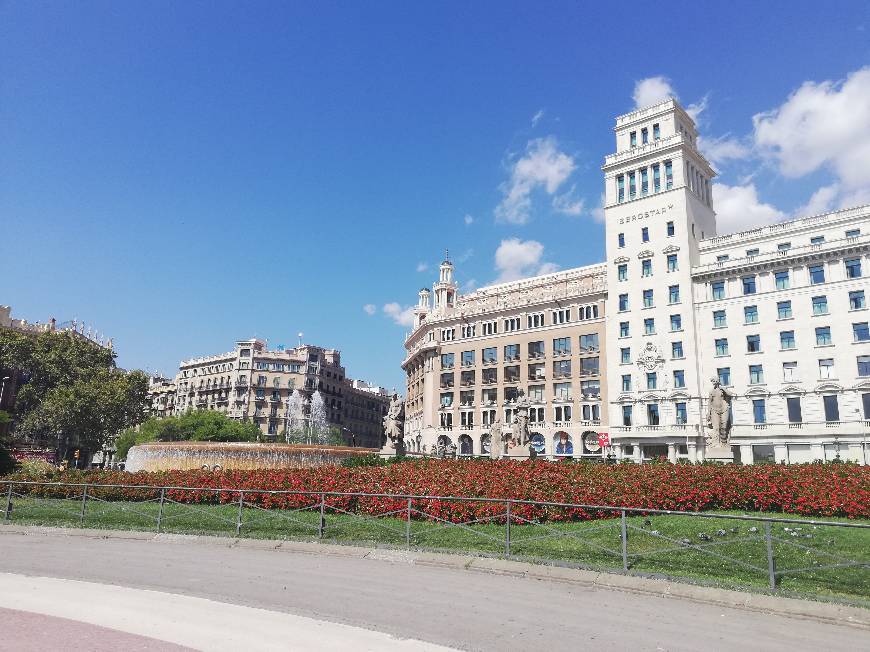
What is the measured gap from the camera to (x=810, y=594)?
859 centimetres

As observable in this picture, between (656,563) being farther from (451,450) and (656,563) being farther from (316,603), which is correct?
(451,450)

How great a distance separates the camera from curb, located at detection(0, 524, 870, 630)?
8203mm

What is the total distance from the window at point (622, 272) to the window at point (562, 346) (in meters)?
8.96

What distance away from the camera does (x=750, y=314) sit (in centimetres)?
5212

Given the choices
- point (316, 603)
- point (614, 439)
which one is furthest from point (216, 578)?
point (614, 439)

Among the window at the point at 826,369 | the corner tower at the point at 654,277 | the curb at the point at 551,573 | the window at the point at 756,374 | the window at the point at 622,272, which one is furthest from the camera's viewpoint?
the window at the point at 622,272

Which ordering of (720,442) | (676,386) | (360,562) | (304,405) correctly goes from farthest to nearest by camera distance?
(304,405)
(676,386)
(720,442)
(360,562)

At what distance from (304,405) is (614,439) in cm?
6416

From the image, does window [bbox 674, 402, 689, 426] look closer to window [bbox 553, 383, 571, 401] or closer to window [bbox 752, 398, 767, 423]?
window [bbox 752, 398, 767, 423]

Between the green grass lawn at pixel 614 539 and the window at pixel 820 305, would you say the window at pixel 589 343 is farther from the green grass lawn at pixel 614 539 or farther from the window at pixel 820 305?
the green grass lawn at pixel 614 539

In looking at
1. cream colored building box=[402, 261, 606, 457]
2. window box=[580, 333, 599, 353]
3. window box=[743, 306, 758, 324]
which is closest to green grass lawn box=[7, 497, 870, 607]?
window box=[743, 306, 758, 324]

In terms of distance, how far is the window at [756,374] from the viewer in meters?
50.4

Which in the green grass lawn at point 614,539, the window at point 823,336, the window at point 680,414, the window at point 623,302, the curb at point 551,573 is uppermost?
the window at point 623,302

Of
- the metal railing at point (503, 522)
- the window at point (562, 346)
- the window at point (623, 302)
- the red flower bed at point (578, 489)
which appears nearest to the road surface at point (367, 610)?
the metal railing at point (503, 522)
